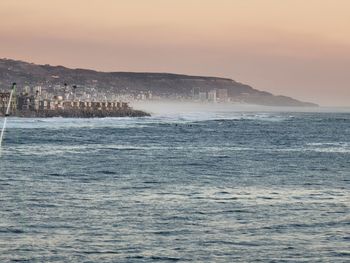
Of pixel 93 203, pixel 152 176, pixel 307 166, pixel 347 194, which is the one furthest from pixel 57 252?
pixel 307 166

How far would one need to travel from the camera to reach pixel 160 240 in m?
28.0

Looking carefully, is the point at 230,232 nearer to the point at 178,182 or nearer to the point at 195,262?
the point at 195,262

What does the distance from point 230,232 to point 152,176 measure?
62.9ft

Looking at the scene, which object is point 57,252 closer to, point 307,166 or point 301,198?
point 301,198

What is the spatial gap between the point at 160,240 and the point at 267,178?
20.5 metres

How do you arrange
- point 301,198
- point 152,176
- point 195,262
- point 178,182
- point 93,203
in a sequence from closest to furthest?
point 195,262
point 93,203
point 301,198
point 178,182
point 152,176

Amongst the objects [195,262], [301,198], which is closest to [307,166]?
[301,198]

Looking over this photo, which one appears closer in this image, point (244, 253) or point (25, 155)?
point (244, 253)

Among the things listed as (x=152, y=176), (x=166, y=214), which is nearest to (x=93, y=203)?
(x=166, y=214)

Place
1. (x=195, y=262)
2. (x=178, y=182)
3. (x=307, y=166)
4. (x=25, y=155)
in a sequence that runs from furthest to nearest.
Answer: (x=25, y=155), (x=307, y=166), (x=178, y=182), (x=195, y=262)

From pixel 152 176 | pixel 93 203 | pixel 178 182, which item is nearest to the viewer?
pixel 93 203

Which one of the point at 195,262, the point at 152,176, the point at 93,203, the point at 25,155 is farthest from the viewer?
the point at 25,155

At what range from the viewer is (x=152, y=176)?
159 feet

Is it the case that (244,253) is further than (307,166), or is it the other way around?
(307,166)
